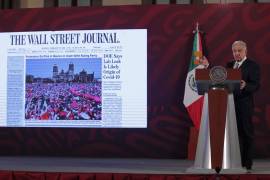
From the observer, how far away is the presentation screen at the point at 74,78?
22.5ft

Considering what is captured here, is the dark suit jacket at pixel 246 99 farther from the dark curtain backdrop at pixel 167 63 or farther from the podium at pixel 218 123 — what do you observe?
the dark curtain backdrop at pixel 167 63

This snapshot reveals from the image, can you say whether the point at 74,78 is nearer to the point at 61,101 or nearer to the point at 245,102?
the point at 61,101

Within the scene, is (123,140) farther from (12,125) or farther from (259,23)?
(259,23)

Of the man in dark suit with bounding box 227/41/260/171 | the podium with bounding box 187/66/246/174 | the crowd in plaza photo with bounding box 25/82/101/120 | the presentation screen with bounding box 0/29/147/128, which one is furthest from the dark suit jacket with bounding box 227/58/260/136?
the crowd in plaza photo with bounding box 25/82/101/120

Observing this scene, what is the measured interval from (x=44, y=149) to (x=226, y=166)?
12.0 feet

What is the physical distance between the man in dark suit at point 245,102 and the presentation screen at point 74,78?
2458mm

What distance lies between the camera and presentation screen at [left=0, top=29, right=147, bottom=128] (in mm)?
6867

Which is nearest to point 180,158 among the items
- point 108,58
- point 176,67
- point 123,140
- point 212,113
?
point 123,140

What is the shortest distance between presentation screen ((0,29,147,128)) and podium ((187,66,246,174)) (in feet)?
8.72

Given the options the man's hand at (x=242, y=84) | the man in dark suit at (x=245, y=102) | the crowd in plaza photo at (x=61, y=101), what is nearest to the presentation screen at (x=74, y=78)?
the crowd in plaza photo at (x=61, y=101)

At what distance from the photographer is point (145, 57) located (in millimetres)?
6883

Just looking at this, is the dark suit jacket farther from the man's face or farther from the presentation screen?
the presentation screen

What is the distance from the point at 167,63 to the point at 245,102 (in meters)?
2.54

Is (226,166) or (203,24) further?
(203,24)
